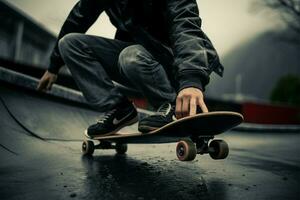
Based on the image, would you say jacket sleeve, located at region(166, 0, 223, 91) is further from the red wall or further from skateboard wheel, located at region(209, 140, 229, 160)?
the red wall

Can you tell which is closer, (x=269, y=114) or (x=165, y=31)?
(x=165, y=31)

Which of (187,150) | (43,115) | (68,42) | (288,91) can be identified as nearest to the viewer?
(187,150)

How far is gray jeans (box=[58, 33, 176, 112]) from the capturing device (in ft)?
8.25

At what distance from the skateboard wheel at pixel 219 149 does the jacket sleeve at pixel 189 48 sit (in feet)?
1.18


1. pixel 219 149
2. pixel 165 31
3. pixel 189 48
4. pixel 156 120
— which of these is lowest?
pixel 219 149

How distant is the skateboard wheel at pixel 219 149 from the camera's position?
2084 millimetres

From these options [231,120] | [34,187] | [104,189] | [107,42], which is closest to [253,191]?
[231,120]

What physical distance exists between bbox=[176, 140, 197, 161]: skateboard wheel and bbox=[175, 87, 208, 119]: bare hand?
0.17 meters

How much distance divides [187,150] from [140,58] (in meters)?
0.86

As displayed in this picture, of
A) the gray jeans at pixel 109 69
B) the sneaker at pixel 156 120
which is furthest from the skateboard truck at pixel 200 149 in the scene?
the gray jeans at pixel 109 69

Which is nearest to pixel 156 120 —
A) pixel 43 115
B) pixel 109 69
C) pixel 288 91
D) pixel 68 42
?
pixel 109 69

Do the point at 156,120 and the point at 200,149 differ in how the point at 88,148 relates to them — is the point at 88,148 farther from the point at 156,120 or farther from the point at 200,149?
the point at 200,149

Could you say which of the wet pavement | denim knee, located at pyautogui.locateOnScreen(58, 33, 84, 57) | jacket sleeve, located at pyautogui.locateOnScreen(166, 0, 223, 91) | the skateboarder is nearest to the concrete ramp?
the wet pavement

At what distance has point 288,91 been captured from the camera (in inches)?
806
